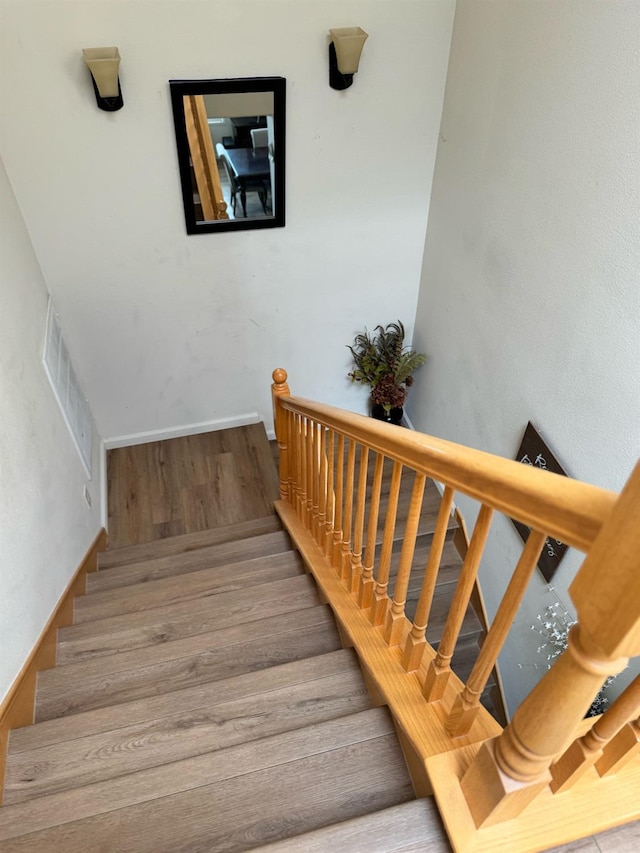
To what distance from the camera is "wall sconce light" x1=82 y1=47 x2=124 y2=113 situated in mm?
2482

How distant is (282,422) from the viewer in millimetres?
2762

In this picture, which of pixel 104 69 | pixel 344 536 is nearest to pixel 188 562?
pixel 344 536

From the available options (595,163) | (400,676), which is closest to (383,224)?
(595,163)

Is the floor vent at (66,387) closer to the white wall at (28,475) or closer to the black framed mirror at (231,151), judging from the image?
the white wall at (28,475)

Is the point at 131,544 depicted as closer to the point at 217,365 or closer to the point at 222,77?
the point at 217,365

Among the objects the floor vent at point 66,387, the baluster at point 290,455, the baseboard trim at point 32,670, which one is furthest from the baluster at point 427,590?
the floor vent at point 66,387

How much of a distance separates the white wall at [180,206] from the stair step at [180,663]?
2164mm

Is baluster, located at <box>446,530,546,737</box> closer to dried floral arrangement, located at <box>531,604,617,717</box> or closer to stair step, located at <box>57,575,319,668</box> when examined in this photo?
stair step, located at <box>57,575,319,668</box>

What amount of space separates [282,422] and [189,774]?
65.2 inches

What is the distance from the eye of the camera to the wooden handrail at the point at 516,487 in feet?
2.22

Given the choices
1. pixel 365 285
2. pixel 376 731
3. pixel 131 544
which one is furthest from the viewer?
pixel 365 285

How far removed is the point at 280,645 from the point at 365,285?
99.6 inches

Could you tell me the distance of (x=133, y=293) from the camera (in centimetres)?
339

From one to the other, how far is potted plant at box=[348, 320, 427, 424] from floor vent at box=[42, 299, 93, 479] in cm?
183
